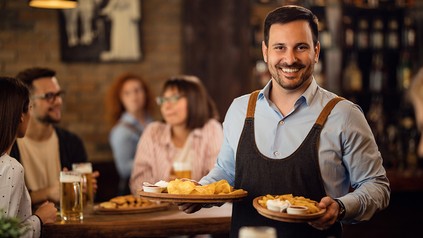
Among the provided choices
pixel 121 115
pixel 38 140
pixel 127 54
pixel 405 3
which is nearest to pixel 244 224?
pixel 38 140

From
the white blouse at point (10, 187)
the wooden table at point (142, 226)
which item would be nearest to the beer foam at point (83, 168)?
the wooden table at point (142, 226)

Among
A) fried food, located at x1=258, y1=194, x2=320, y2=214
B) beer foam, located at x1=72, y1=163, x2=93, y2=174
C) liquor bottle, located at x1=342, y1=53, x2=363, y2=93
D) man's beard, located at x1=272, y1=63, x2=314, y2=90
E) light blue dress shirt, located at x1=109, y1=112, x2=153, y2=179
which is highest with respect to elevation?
man's beard, located at x1=272, y1=63, x2=314, y2=90

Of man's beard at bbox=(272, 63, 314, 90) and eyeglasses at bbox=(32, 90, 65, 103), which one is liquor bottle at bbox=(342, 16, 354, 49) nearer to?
eyeglasses at bbox=(32, 90, 65, 103)

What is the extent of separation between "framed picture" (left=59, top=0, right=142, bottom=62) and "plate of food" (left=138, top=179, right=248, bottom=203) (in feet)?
14.1

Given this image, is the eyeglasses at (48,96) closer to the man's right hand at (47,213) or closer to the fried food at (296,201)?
the man's right hand at (47,213)

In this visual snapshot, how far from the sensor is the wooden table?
12.1ft

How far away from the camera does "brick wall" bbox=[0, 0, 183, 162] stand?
7.09 meters

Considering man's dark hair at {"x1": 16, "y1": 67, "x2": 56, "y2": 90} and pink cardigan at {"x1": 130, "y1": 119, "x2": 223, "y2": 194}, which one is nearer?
man's dark hair at {"x1": 16, "y1": 67, "x2": 56, "y2": 90}

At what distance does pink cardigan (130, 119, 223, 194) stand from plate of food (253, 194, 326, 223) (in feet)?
7.33

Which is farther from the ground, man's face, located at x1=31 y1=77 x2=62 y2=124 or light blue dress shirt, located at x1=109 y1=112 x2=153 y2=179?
man's face, located at x1=31 y1=77 x2=62 y2=124

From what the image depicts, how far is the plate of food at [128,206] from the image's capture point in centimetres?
404

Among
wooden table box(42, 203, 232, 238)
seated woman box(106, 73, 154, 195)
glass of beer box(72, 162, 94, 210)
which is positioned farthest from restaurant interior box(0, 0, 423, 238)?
wooden table box(42, 203, 232, 238)

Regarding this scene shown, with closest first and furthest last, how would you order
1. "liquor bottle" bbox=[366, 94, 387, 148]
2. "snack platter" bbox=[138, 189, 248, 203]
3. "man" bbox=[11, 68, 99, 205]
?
"snack platter" bbox=[138, 189, 248, 203] → "man" bbox=[11, 68, 99, 205] → "liquor bottle" bbox=[366, 94, 387, 148]

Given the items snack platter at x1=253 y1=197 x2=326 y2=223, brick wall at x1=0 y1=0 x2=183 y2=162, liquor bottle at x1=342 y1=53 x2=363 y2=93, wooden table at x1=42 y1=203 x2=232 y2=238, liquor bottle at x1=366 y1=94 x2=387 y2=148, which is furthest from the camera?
liquor bottle at x1=342 y1=53 x2=363 y2=93
